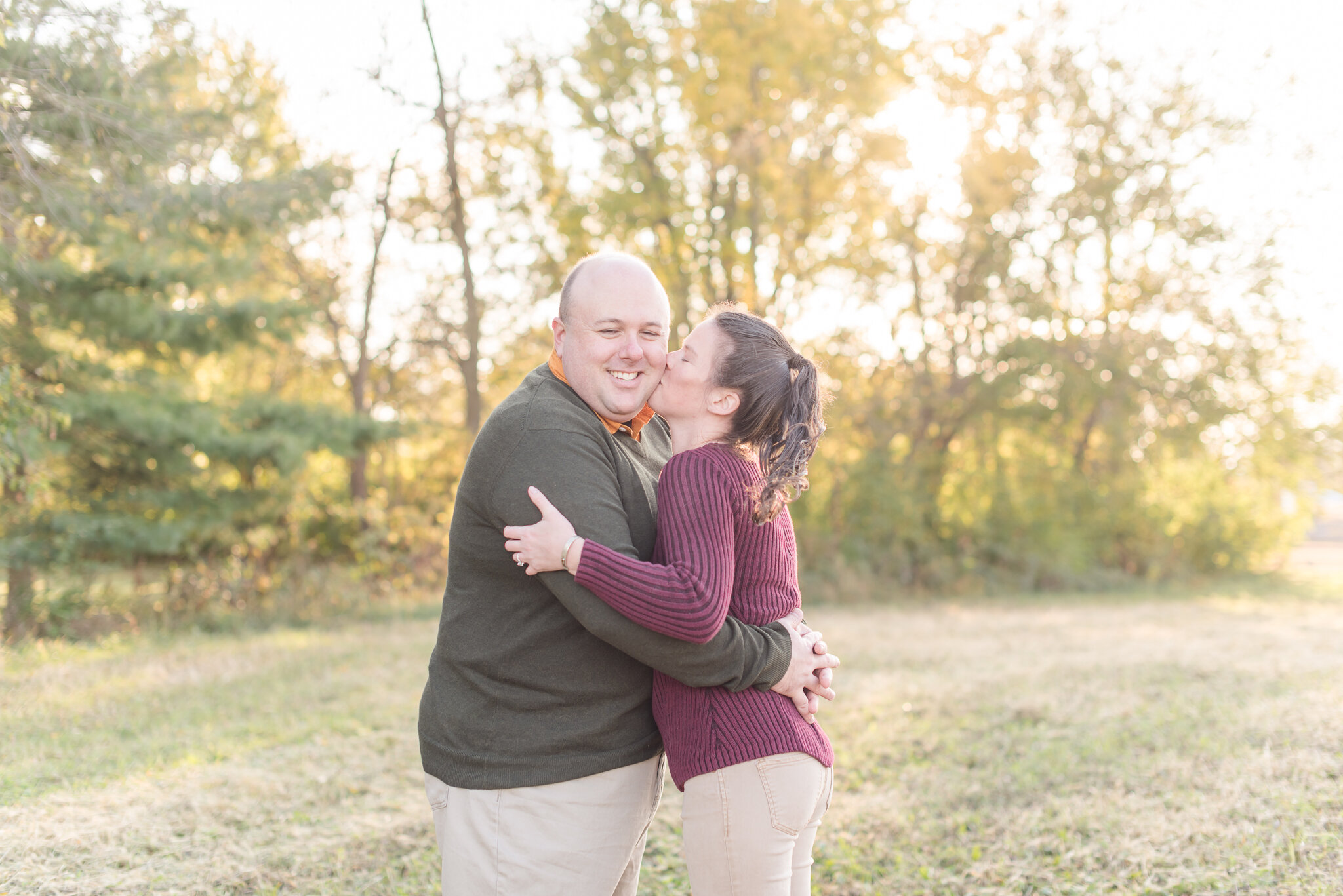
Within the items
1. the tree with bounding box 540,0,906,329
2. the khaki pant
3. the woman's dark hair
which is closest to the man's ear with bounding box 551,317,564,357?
the woman's dark hair

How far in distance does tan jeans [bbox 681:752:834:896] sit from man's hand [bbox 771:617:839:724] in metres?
0.14

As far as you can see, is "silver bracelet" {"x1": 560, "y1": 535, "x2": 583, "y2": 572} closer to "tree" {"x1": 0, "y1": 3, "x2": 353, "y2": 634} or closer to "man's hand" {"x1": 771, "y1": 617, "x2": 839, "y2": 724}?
"man's hand" {"x1": 771, "y1": 617, "x2": 839, "y2": 724}

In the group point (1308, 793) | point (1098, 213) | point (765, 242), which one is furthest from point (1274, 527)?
point (1308, 793)

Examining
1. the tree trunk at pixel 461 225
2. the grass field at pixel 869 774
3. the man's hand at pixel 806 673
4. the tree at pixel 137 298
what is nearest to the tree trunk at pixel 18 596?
the tree at pixel 137 298

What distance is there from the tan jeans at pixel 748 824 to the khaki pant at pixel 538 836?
0.23 metres

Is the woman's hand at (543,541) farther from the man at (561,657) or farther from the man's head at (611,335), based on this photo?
the man's head at (611,335)

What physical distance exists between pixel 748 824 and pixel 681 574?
58 centimetres

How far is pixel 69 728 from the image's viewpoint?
211 inches

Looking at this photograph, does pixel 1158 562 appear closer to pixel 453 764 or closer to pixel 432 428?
pixel 432 428

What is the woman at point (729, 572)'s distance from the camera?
6.04 ft

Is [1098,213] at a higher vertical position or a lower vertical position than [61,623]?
higher

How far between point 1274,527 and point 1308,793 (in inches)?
599

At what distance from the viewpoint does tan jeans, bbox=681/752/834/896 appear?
193 cm

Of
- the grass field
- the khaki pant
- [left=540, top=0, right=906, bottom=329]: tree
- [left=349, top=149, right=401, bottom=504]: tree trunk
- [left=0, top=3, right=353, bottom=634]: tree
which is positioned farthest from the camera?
[left=349, top=149, right=401, bottom=504]: tree trunk
